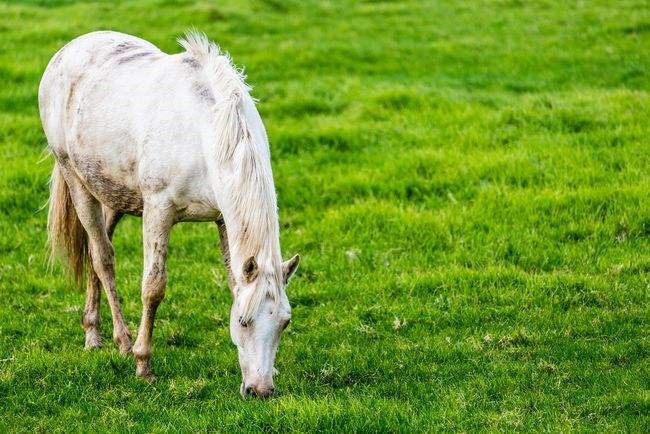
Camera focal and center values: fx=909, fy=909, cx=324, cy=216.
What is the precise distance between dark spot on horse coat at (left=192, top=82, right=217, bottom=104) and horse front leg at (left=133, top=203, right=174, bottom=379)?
916mm

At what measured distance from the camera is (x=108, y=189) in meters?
7.98

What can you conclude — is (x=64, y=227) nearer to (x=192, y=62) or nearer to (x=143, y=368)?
(x=143, y=368)

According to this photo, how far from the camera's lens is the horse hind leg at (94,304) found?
335 inches

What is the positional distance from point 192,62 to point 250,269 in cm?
224

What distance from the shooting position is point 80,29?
20.3 m

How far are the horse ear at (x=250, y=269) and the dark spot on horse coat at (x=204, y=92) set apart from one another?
1586mm

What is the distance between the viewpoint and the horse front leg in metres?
7.32

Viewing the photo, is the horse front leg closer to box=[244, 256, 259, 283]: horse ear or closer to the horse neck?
the horse neck

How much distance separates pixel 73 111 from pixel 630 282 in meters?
5.71

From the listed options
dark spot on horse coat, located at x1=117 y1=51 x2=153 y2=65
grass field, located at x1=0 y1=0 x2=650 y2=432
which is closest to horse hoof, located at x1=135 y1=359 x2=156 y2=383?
grass field, located at x1=0 y1=0 x2=650 y2=432

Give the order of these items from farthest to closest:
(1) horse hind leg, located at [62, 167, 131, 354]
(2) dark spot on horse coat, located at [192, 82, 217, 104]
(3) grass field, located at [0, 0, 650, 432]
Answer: (1) horse hind leg, located at [62, 167, 131, 354] → (2) dark spot on horse coat, located at [192, 82, 217, 104] → (3) grass field, located at [0, 0, 650, 432]

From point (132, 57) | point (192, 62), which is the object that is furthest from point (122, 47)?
point (192, 62)

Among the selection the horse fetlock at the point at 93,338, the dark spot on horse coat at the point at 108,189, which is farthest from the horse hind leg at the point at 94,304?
the dark spot on horse coat at the point at 108,189

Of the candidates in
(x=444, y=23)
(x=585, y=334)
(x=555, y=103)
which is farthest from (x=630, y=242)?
(x=444, y=23)
